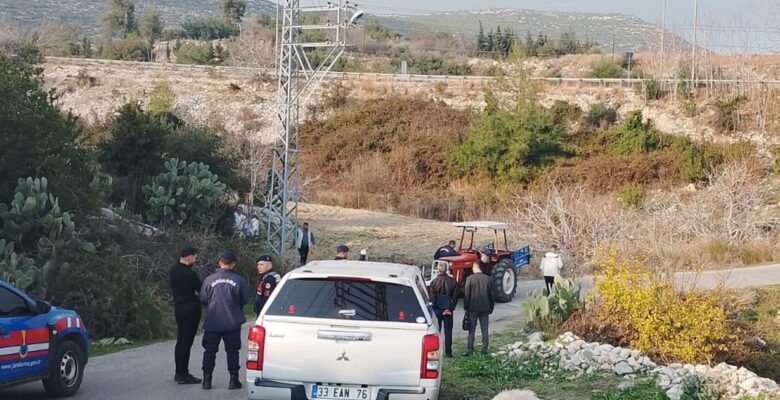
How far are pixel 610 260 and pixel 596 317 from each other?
1107mm

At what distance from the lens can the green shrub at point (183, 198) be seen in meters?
24.1

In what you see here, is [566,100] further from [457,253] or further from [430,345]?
[430,345]

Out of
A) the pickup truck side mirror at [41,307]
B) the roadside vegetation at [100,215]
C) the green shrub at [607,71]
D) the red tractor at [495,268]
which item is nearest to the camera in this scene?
the pickup truck side mirror at [41,307]

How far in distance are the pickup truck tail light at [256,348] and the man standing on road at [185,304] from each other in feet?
9.68

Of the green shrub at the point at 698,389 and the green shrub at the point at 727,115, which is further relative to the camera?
the green shrub at the point at 727,115

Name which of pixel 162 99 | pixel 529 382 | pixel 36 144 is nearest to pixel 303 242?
pixel 36 144

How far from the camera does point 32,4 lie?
507ft

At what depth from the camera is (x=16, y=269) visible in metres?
16.2

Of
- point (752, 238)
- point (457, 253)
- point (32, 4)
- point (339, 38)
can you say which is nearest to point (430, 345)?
point (457, 253)

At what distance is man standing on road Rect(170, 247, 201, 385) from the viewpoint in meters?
11.9

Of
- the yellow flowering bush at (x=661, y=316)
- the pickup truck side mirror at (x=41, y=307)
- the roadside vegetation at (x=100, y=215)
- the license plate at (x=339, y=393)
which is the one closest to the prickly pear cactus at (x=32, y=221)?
the roadside vegetation at (x=100, y=215)

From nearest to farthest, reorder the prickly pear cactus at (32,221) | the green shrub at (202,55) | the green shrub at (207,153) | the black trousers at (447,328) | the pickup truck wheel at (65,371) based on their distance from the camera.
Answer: the pickup truck wheel at (65,371) → the black trousers at (447,328) → the prickly pear cactus at (32,221) → the green shrub at (207,153) → the green shrub at (202,55)

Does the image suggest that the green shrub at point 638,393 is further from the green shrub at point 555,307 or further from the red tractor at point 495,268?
the red tractor at point 495,268

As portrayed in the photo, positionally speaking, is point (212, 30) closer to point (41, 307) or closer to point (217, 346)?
point (217, 346)
